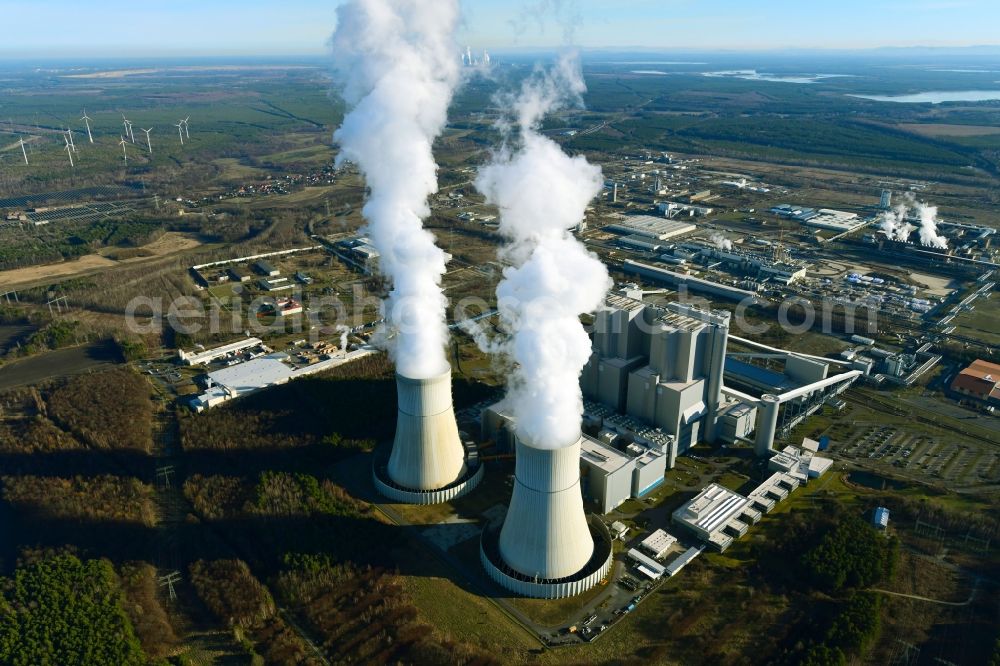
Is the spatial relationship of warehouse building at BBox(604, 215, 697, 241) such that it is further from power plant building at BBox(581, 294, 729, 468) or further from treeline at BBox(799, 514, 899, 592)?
treeline at BBox(799, 514, 899, 592)

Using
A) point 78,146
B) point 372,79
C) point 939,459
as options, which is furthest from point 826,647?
point 78,146

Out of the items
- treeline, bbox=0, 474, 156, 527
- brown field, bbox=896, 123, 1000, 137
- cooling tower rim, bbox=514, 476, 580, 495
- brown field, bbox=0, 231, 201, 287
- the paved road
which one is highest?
brown field, bbox=896, 123, 1000, 137

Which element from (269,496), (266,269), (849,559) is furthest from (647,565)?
(266,269)

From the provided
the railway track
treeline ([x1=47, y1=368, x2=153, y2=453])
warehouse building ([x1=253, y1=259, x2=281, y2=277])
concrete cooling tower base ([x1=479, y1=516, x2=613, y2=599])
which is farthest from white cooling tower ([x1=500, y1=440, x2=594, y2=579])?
warehouse building ([x1=253, y1=259, x2=281, y2=277])

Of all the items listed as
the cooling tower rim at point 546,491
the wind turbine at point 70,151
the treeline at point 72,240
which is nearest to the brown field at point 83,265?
the treeline at point 72,240

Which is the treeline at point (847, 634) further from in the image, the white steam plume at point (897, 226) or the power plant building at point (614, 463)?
the white steam plume at point (897, 226)

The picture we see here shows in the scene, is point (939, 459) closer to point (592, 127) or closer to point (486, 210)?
point (486, 210)

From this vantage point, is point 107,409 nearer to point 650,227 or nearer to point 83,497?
point 83,497
